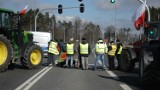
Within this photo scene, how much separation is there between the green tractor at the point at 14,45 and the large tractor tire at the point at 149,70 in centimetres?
739

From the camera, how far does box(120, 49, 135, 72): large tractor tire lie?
1910cm

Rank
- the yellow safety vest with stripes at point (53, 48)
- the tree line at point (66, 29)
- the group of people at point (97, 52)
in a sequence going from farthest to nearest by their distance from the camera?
the tree line at point (66, 29) → the yellow safety vest with stripes at point (53, 48) → the group of people at point (97, 52)

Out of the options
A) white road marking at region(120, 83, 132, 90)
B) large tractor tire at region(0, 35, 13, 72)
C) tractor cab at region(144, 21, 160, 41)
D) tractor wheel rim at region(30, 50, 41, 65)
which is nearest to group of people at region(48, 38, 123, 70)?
tractor wheel rim at region(30, 50, 41, 65)

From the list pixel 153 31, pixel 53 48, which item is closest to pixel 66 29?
pixel 53 48

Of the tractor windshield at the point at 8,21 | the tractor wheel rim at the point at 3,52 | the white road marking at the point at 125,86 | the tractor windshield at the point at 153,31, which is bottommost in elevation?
the white road marking at the point at 125,86

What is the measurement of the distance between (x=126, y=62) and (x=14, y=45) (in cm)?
565

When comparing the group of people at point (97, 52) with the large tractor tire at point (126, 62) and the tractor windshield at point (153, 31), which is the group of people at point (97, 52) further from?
the tractor windshield at point (153, 31)

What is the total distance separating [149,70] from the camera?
42.1ft

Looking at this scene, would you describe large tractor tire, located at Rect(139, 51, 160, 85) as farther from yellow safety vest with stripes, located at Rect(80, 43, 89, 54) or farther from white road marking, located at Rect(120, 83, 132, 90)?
yellow safety vest with stripes, located at Rect(80, 43, 89, 54)

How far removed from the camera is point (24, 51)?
2058 centimetres

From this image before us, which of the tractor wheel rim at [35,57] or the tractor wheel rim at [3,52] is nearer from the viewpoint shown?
the tractor wheel rim at [3,52]

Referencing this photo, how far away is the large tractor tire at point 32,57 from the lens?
67.1 ft

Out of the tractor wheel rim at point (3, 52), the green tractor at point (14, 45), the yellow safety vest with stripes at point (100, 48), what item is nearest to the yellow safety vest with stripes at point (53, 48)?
the green tractor at point (14, 45)

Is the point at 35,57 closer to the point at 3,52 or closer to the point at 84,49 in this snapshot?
the point at 84,49
